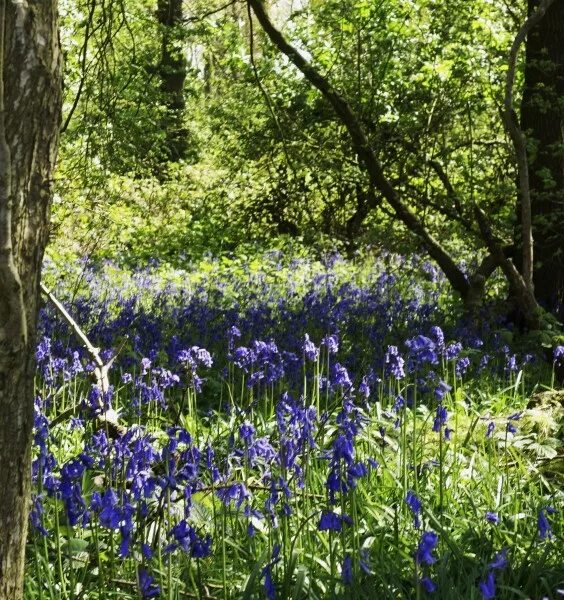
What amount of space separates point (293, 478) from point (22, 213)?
1.27 meters

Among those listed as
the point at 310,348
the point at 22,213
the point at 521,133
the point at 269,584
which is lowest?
the point at 269,584

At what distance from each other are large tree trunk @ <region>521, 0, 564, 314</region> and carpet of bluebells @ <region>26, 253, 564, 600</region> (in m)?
1.28

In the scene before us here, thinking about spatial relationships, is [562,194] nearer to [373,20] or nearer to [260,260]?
[373,20]

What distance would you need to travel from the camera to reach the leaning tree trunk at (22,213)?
238 cm

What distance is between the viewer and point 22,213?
95.0 inches

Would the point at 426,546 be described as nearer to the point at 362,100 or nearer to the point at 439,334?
the point at 439,334

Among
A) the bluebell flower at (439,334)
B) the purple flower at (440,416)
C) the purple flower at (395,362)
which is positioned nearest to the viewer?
the purple flower at (440,416)

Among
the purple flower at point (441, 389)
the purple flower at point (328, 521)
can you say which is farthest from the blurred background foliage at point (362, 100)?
the purple flower at point (328, 521)

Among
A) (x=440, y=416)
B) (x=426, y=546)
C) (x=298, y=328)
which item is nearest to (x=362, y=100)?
(x=298, y=328)

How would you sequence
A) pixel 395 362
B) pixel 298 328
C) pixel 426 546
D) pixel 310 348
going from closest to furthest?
pixel 426 546 < pixel 395 362 < pixel 310 348 < pixel 298 328

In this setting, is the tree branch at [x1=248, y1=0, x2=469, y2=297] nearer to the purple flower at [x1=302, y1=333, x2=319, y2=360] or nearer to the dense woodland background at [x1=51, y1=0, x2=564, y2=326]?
the dense woodland background at [x1=51, y1=0, x2=564, y2=326]

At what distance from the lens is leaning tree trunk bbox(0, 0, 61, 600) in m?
2.38

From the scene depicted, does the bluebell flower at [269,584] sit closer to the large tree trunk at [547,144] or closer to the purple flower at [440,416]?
the purple flower at [440,416]

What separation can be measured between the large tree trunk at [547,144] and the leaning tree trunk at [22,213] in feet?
19.0
